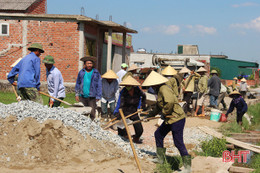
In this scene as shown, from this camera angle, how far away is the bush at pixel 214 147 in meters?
7.91

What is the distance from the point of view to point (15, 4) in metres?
22.3

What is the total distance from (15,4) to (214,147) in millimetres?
18614

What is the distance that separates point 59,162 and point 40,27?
479 inches

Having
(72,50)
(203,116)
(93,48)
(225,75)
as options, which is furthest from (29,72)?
(225,75)

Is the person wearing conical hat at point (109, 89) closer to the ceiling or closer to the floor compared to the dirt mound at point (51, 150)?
closer to the ceiling

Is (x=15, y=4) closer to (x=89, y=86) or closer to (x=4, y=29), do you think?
(x=4, y=29)

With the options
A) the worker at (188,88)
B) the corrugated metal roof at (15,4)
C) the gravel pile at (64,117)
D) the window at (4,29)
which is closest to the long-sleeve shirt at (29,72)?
the gravel pile at (64,117)

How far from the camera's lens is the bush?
25.9 feet

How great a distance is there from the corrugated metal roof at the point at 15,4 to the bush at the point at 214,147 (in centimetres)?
1733

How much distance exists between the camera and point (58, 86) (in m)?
7.85

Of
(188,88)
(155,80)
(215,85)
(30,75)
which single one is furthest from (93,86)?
(215,85)

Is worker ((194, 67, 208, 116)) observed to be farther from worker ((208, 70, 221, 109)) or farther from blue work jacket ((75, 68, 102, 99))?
blue work jacket ((75, 68, 102, 99))

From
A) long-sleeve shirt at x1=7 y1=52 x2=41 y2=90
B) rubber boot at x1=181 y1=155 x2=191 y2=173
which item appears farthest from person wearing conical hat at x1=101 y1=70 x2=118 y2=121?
rubber boot at x1=181 y1=155 x2=191 y2=173

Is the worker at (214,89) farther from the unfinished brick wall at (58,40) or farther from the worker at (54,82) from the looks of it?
the worker at (54,82)
